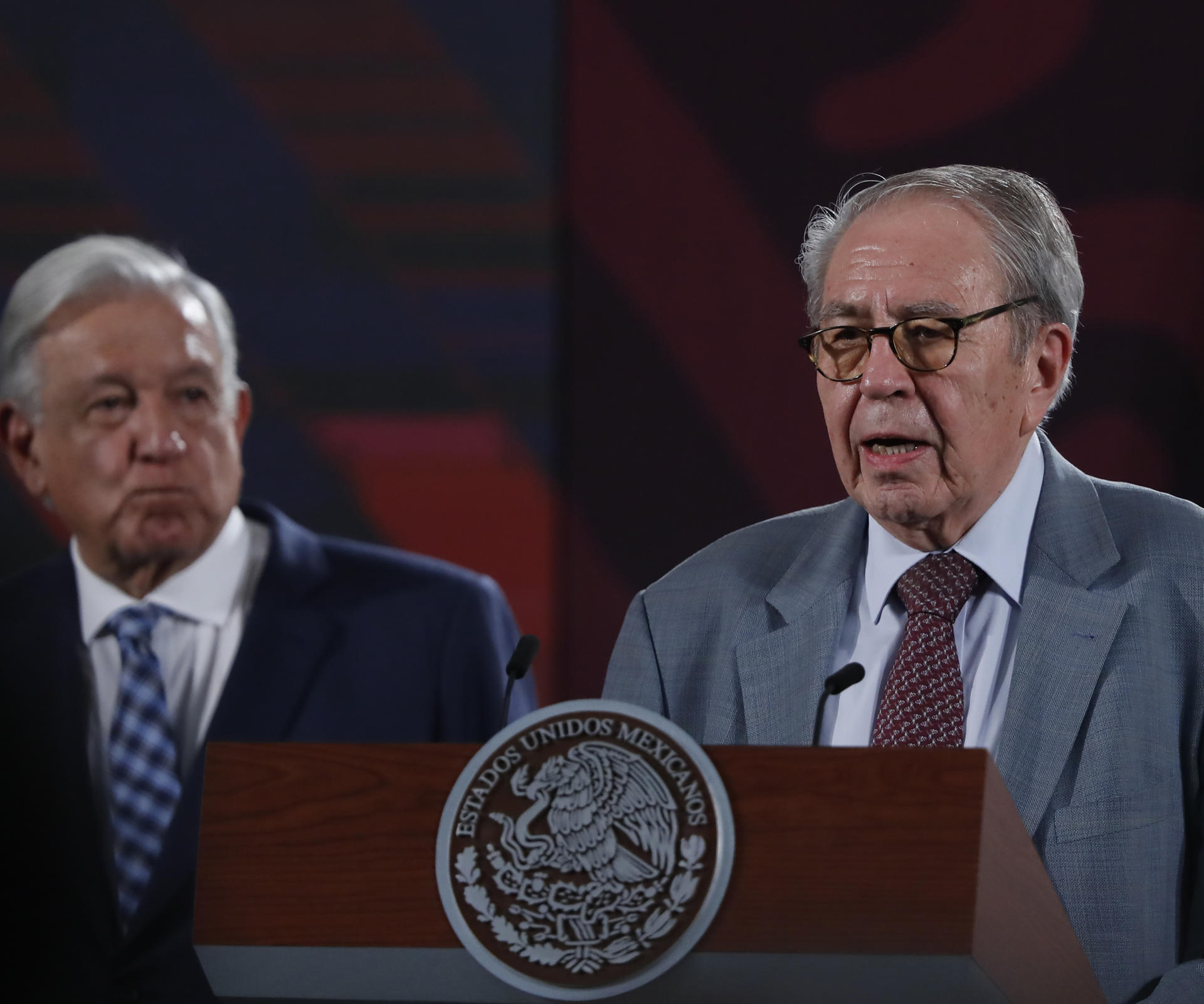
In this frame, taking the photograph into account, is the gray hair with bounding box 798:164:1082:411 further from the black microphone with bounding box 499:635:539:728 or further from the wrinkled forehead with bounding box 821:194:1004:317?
the black microphone with bounding box 499:635:539:728

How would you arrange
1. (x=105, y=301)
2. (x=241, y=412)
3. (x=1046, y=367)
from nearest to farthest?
(x=1046, y=367), (x=105, y=301), (x=241, y=412)

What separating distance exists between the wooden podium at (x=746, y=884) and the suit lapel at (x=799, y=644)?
2.13 feet

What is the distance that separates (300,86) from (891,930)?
2266mm

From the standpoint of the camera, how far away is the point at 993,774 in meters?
1.16

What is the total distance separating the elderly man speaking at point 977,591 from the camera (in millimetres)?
1758

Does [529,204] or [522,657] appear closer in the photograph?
[522,657]

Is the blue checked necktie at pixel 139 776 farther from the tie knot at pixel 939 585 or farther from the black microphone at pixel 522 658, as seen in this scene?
the tie knot at pixel 939 585

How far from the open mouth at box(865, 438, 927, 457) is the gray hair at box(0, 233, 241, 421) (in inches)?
51.7

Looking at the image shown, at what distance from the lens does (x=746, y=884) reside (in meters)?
1.15

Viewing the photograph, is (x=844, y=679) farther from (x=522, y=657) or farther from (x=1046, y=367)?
(x=1046, y=367)

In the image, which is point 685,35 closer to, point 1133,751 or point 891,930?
point 1133,751

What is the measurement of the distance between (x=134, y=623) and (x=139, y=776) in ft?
0.89

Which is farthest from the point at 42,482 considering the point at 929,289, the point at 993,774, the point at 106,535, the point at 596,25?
the point at 993,774

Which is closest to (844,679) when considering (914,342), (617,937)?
(617,937)
